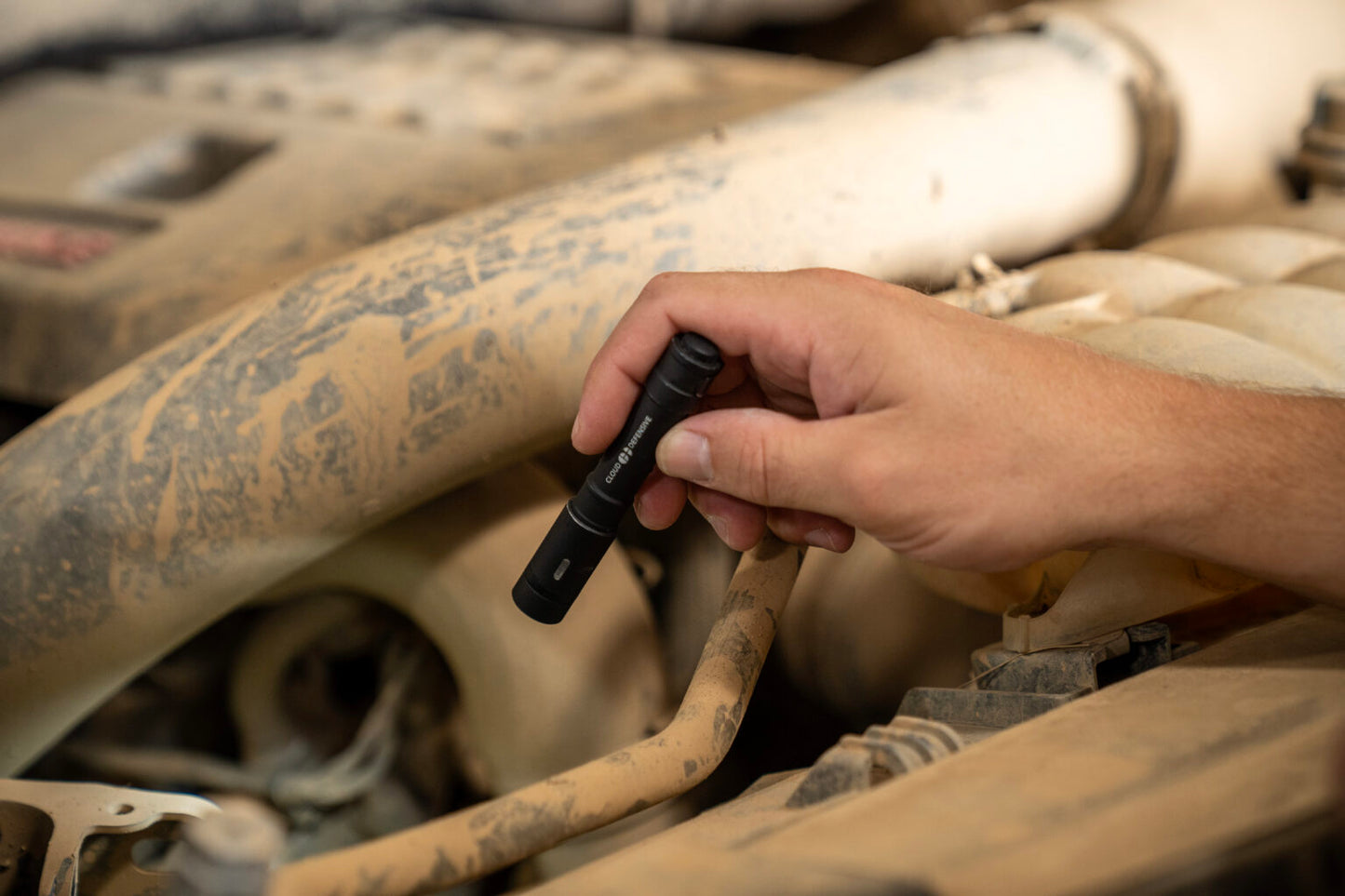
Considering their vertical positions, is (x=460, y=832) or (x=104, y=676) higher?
(x=460, y=832)

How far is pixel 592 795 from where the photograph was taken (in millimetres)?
607

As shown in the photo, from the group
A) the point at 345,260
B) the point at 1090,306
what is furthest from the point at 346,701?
the point at 1090,306

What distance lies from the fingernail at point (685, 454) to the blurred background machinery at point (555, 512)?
128 mm

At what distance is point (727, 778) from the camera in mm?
1104

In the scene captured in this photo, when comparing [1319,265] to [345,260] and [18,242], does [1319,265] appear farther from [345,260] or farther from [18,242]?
[18,242]

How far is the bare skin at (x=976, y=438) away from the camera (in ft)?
2.03

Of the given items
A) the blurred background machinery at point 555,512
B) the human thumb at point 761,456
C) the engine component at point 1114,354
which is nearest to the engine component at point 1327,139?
the blurred background machinery at point 555,512

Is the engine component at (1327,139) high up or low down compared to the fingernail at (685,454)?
up

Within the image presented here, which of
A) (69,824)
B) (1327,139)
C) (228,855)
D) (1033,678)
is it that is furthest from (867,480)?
(1327,139)

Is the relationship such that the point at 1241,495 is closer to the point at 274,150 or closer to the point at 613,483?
the point at 613,483

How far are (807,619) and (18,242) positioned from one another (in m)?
0.96

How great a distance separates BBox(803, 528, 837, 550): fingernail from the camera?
2.37 feet

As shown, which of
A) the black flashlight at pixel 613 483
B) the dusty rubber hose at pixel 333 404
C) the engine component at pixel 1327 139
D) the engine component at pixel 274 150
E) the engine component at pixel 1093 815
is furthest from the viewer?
the engine component at pixel 1327 139

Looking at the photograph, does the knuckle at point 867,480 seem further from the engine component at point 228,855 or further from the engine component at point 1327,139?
the engine component at point 1327,139
